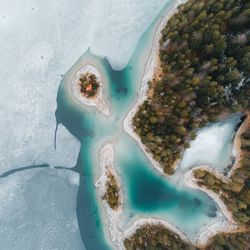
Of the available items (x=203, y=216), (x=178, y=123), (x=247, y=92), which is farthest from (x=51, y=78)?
(x=203, y=216)

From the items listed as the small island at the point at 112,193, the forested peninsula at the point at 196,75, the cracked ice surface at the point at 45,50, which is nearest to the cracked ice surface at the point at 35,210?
the cracked ice surface at the point at 45,50

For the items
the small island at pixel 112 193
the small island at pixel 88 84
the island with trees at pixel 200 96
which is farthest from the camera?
the small island at pixel 112 193

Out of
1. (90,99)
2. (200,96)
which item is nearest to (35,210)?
(90,99)

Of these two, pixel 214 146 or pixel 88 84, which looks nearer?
pixel 214 146

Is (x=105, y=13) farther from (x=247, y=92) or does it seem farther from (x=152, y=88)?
(x=247, y=92)

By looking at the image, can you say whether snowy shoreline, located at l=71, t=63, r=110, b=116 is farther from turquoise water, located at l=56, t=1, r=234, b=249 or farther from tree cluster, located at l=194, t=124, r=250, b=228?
tree cluster, located at l=194, t=124, r=250, b=228

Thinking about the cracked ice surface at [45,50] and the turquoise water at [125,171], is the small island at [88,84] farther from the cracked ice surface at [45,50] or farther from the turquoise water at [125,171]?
the cracked ice surface at [45,50]

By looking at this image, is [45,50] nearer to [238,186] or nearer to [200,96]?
[200,96]
